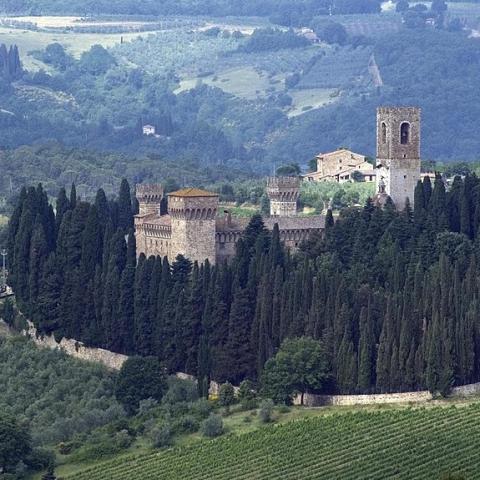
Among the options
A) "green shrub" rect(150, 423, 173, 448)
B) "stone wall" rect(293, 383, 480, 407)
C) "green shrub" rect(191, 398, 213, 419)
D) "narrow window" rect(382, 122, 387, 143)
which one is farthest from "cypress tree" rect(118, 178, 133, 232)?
"green shrub" rect(150, 423, 173, 448)

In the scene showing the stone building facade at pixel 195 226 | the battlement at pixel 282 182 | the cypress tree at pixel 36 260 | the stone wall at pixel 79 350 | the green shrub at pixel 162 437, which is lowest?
the green shrub at pixel 162 437

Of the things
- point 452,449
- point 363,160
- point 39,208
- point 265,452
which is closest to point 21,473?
point 265,452

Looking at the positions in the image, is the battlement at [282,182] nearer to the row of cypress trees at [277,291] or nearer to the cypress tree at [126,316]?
the row of cypress trees at [277,291]

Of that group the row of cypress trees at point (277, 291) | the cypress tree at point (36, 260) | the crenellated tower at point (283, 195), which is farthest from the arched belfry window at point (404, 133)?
the cypress tree at point (36, 260)

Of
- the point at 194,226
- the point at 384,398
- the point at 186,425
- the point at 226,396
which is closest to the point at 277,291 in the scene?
the point at 226,396

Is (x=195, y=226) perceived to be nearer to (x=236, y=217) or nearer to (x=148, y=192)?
(x=236, y=217)
